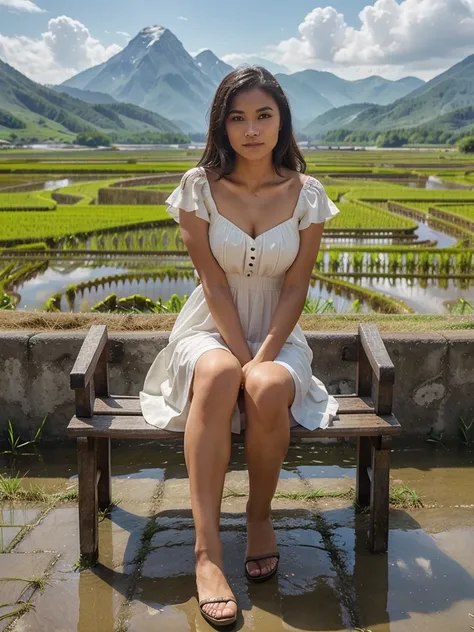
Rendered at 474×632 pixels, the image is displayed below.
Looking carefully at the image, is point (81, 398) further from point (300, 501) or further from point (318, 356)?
point (318, 356)

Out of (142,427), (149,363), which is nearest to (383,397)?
(142,427)

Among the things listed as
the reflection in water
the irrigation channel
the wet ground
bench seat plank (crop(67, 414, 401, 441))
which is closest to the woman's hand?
bench seat plank (crop(67, 414, 401, 441))

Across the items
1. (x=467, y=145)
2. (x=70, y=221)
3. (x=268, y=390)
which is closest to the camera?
(x=268, y=390)

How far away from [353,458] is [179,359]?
1.35 m

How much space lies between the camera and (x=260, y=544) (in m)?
2.62

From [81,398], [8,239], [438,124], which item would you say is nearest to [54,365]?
[81,398]

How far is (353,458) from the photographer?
3725 mm

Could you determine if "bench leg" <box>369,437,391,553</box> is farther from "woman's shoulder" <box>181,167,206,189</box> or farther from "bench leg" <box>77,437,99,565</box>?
"woman's shoulder" <box>181,167,206,189</box>

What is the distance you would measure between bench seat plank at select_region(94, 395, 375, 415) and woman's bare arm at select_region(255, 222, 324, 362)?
0.38 m

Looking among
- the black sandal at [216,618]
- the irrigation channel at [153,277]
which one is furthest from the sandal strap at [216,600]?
the irrigation channel at [153,277]

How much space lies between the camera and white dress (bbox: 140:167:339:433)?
2803 mm

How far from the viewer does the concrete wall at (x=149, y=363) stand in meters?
3.84

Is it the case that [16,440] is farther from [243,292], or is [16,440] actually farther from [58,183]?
[58,183]

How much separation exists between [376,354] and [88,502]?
120 cm
